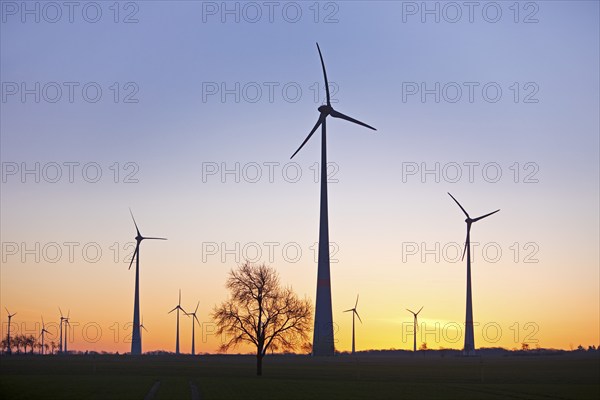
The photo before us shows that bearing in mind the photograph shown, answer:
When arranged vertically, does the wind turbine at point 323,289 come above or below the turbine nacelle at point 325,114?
below

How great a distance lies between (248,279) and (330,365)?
144 feet

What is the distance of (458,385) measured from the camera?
89438 millimetres

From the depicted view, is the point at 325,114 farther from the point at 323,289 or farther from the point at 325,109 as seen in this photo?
the point at 323,289

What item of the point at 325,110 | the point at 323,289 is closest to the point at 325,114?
the point at 325,110

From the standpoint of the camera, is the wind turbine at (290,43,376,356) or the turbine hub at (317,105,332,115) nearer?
the wind turbine at (290,43,376,356)

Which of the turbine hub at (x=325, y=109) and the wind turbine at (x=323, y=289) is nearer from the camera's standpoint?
the wind turbine at (x=323, y=289)

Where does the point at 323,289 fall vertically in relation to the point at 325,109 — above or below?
below

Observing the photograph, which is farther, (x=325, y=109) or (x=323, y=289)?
(x=325, y=109)

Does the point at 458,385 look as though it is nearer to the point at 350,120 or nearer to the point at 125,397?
the point at 125,397

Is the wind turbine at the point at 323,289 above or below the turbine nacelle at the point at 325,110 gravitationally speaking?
below

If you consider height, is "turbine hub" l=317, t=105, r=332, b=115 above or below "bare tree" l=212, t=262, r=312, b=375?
above

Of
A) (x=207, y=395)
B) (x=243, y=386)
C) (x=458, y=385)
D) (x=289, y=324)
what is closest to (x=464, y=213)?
(x=289, y=324)

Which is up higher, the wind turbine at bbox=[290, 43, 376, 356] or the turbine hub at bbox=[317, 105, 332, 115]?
the turbine hub at bbox=[317, 105, 332, 115]

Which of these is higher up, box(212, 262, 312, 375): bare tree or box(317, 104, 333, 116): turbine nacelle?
box(317, 104, 333, 116): turbine nacelle
